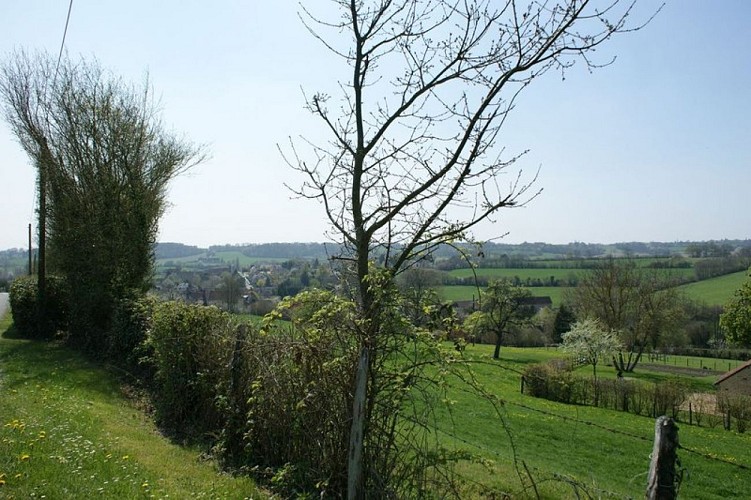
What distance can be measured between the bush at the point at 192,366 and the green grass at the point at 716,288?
225 feet

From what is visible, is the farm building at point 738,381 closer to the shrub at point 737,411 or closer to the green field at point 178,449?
the shrub at point 737,411

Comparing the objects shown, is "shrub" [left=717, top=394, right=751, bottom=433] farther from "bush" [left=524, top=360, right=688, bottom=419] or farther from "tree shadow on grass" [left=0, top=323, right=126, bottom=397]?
"tree shadow on grass" [left=0, top=323, right=126, bottom=397]

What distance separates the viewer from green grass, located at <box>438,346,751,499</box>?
10.8 metres

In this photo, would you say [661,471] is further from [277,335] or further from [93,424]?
[93,424]

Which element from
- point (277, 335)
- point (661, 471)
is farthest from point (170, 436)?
point (661, 471)

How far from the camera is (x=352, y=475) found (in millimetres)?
4855

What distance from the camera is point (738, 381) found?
135 feet

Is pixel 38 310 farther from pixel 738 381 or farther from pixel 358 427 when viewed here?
pixel 738 381

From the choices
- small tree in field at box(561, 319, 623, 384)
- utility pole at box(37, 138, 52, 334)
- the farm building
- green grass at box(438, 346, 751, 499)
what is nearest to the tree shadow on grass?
utility pole at box(37, 138, 52, 334)

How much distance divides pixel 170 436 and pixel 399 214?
617 centimetres

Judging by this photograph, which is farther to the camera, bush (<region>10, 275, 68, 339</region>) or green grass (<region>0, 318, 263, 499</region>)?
bush (<region>10, 275, 68, 339</region>)

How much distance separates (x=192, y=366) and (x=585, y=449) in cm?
1371

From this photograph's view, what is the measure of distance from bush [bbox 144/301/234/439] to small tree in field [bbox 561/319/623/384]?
37.7 m

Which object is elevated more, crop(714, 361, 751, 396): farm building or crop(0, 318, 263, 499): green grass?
crop(0, 318, 263, 499): green grass
